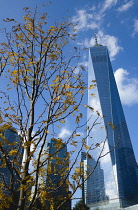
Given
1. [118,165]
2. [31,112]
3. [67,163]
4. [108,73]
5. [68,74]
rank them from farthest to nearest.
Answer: [108,73], [118,165], [68,74], [31,112], [67,163]

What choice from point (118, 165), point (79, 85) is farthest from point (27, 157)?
point (118, 165)

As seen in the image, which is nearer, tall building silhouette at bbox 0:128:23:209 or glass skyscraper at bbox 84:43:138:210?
tall building silhouette at bbox 0:128:23:209

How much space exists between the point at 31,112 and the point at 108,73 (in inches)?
6052

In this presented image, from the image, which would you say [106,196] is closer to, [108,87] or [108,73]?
[108,87]

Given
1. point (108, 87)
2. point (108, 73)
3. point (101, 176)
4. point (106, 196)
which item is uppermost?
point (108, 73)

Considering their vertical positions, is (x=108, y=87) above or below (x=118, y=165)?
above

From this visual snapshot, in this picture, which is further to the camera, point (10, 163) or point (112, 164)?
point (112, 164)

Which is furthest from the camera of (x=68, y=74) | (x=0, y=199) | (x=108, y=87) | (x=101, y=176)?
(x=108, y=87)

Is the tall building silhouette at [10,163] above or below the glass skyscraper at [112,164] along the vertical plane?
below

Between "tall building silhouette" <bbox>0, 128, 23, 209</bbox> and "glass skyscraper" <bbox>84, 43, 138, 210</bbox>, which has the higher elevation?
"glass skyscraper" <bbox>84, 43, 138, 210</bbox>

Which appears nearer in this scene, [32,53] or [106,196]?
[32,53]

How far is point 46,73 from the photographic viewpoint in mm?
4270

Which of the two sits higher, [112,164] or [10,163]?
[112,164]

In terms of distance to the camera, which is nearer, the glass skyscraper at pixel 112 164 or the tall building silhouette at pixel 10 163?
the tall building silhouette at pixel 10 163
